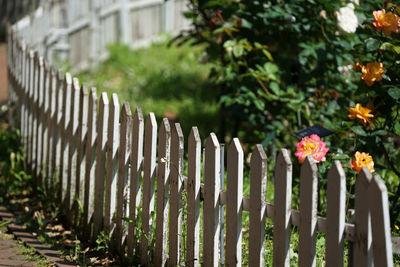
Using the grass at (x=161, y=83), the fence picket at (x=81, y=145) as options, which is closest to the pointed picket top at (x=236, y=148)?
the fence picket at (x=81, y=145)

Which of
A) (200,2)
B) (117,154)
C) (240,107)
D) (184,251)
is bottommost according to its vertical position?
(184,251)

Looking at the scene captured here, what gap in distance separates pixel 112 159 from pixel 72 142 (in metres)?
0.61

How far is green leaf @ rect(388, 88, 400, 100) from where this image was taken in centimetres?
374

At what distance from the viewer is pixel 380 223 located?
2.64 metres

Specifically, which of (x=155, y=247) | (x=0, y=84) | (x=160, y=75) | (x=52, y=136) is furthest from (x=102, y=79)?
(x=155, y=247)

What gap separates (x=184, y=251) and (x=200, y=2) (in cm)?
269

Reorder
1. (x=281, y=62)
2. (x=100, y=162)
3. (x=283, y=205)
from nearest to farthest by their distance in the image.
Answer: (x=283, y=205) < (x=100, y=162) < (x=281, y=62)

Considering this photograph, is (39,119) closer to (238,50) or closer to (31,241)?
(31,241)

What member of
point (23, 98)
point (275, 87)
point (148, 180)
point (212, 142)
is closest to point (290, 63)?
point (275, 87)

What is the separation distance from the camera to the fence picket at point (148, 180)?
3809 mm

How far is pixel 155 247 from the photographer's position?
3.88m

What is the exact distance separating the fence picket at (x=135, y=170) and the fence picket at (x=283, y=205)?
37.5 inches

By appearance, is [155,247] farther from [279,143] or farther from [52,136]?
[279,143]

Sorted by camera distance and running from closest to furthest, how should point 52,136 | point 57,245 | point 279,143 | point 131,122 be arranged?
point 131,122
point 57,245
point 52,136
point 279,143
